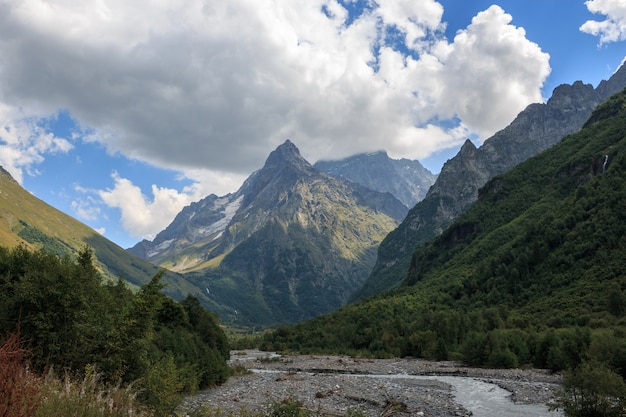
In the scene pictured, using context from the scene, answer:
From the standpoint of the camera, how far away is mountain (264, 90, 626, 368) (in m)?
67.6

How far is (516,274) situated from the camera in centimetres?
11406

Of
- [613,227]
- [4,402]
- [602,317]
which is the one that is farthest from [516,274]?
[4,402]

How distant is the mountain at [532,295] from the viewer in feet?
222

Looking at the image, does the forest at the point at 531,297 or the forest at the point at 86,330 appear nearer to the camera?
the forest at the point at 86,330

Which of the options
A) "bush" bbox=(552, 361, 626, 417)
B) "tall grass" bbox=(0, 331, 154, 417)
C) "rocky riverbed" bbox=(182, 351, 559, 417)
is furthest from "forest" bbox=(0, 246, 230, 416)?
"bush" bbox=(552, 361, 626, 417)

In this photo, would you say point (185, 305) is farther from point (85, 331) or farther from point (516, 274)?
point (516, 274)

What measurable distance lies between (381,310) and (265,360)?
47.3m

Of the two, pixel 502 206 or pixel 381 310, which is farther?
pixel 502 206

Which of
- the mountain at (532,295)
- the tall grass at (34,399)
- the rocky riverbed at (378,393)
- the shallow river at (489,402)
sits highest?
the mountain at (532,295)

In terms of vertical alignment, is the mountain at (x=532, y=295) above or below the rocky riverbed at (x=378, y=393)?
above

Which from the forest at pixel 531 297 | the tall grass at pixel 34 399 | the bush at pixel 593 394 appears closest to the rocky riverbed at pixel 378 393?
the forest at pixel 531 297

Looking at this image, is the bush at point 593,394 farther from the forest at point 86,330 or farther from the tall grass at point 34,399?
the tall grass at point 34,399

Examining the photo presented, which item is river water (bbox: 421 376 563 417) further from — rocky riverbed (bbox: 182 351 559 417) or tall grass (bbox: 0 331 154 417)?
tall grass (bbox: 0 331 154 417)

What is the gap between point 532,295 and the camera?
4060 inches
